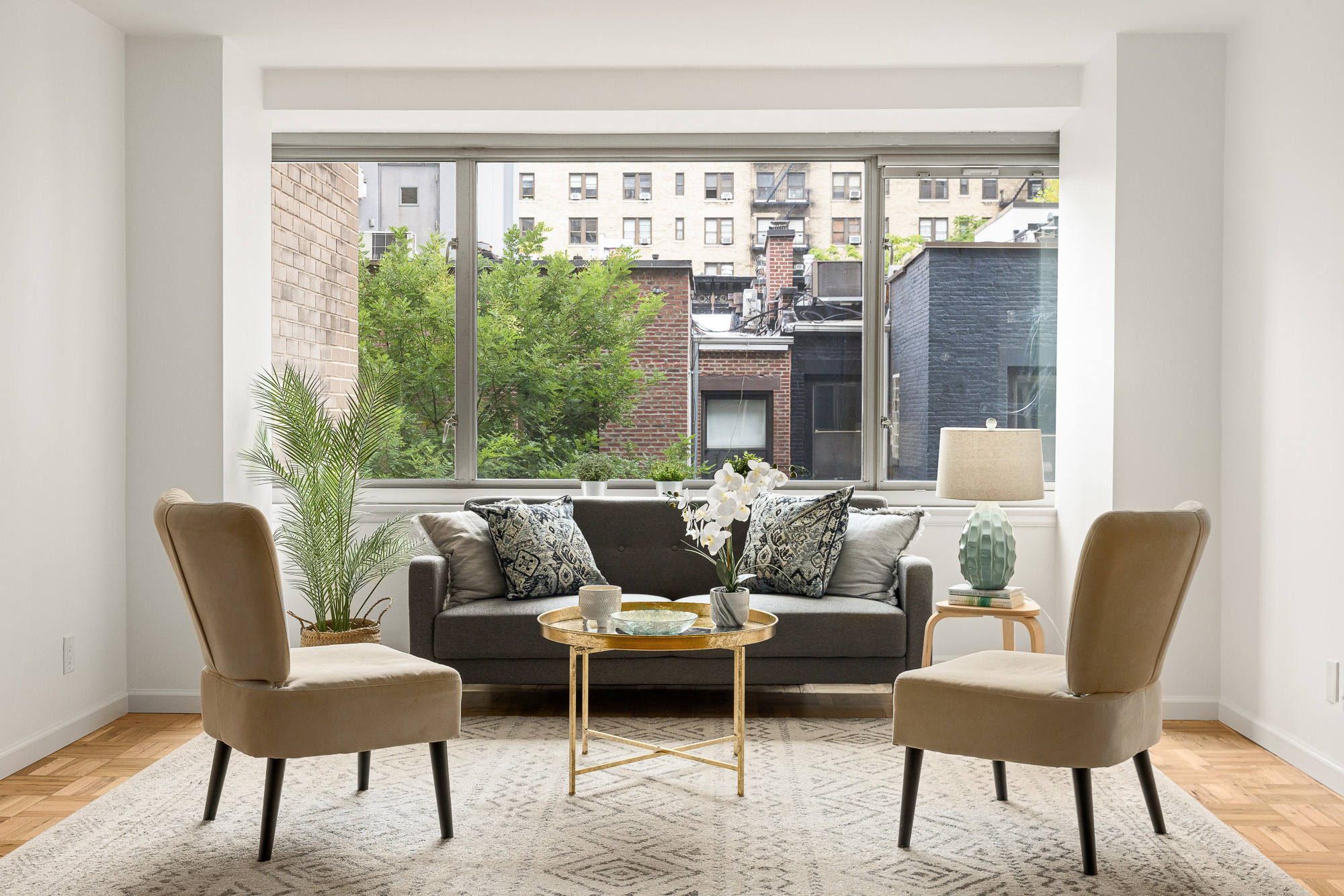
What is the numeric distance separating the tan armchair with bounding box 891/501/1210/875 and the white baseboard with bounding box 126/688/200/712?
303cm

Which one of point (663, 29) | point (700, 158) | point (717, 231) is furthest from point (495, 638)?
point (700, 158)

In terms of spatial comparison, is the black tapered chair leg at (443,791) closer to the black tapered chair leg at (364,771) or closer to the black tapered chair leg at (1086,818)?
the black tapered chair leg at (364,771)

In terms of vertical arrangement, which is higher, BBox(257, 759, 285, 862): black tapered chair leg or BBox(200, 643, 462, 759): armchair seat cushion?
BBox(200, 643, 462, 759): armchair seat cushion

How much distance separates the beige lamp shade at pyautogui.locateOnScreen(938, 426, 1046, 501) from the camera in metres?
3.78

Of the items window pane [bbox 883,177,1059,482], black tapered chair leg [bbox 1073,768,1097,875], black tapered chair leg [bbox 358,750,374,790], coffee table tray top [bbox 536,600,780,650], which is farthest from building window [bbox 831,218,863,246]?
black tapered chair leg [bbox 358,750,374,790]

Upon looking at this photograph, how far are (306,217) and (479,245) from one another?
879mm

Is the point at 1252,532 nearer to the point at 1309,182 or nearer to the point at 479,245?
the point at 1309,182

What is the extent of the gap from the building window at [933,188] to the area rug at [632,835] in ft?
9.42

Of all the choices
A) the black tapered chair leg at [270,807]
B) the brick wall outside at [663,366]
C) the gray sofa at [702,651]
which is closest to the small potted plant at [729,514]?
the gray sofa at [702,651]

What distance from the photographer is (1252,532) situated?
380cm

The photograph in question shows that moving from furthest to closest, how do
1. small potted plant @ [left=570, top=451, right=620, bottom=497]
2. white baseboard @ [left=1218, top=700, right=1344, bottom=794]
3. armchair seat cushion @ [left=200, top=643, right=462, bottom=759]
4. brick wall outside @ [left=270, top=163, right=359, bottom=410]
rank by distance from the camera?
1. brick wall outside @ [left=270, top=163, right=359, bottom=410]
2. small potted plant @ [left=570, top=451, right=620, bottom=497]
3. white baseboard @ [left=1218, top=700, right=1344, bottom=794]
4. armchair seat cushion @ [left=200, top=643, right=462, bottom=759]

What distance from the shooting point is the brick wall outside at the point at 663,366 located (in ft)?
16.8

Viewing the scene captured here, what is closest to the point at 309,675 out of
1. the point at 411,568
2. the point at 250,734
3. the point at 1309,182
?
the point at 250,734

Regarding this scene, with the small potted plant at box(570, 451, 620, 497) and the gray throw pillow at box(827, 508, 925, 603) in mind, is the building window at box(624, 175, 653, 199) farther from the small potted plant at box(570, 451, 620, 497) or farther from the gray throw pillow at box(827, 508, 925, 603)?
the gray throw pillow at box(827, 508, 925, 603)
